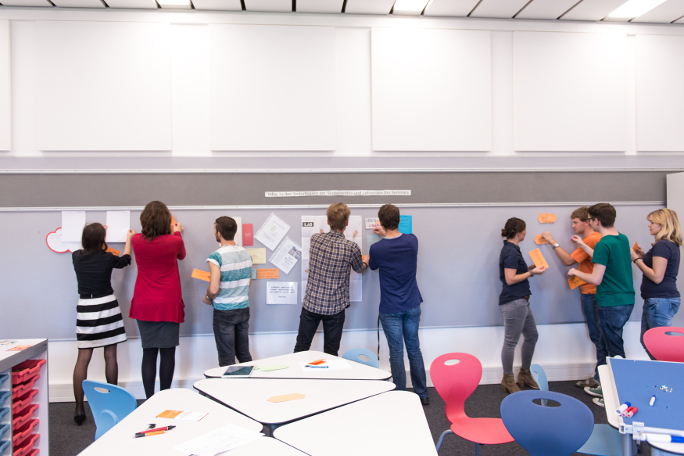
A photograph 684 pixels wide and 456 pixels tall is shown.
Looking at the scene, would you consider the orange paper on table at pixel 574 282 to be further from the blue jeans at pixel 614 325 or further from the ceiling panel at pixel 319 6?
the ceiling panel at pixel 319 6

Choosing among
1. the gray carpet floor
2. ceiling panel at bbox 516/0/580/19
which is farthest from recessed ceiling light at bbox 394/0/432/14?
the gray carpet floor

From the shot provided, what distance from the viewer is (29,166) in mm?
3404

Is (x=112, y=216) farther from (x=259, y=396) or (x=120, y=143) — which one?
(x=259, y=396)

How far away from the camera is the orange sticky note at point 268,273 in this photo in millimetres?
3523

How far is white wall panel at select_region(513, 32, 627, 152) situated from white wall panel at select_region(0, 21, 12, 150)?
179 inches

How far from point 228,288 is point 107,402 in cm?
131

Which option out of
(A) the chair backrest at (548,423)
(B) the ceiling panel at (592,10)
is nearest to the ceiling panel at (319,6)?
(B) the ceiling panel at (592,10)

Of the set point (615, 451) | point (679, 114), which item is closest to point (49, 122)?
point (615, 451)

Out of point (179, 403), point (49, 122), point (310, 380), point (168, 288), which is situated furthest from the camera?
point (49, 122)

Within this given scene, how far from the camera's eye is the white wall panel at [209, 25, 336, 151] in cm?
349

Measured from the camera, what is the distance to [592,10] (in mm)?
3607

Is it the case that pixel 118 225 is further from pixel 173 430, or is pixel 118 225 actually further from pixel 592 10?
pixel 592 10

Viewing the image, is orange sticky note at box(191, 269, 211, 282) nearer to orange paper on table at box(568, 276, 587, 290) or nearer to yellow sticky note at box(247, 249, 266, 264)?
yellow sticky note at box(247, 249, 266, 264)

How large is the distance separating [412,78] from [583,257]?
7.45 ft
